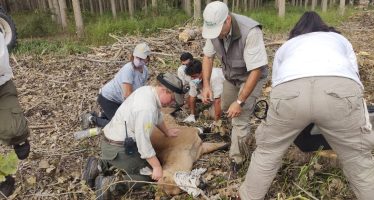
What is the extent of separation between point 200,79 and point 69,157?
1.88 meters

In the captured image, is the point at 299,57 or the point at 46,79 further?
the point at 46,79

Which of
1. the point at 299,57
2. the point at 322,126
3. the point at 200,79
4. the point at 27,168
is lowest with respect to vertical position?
the point at 27,168

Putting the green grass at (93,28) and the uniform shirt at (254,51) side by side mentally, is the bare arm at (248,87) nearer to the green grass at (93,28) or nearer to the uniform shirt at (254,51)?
the uniform shirt at (254,51)

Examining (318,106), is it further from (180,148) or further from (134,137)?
(180,148)

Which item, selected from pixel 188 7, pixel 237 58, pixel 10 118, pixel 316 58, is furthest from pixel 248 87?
pixel 188 7

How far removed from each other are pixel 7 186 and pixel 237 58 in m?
2.44

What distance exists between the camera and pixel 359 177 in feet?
9.15

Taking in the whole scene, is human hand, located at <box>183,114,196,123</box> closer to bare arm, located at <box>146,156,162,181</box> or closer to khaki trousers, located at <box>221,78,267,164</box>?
khaki trousers, located at <box>221,78,267,164</box>

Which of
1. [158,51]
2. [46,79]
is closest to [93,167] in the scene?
[46,79]

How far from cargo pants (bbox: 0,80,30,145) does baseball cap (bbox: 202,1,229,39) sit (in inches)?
75.2

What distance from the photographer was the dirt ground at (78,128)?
141 inches

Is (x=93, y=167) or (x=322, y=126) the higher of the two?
(x=322, y=126)

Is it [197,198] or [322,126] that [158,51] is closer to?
[197,198]

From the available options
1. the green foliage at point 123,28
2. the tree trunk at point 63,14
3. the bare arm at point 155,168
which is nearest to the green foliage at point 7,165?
the bare arm at point 155,168
